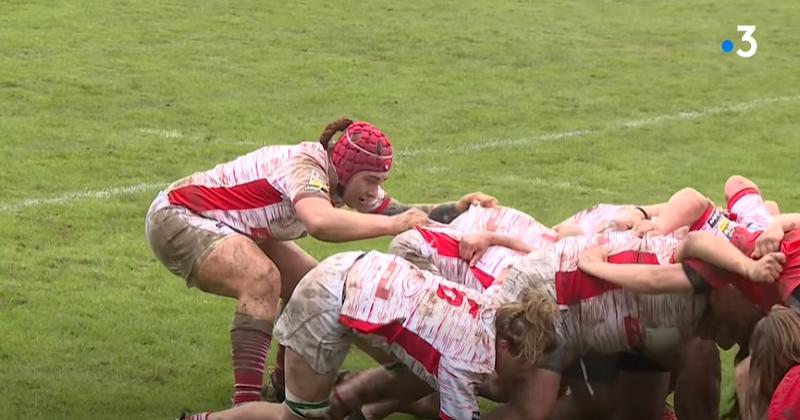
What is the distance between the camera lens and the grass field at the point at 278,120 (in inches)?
285

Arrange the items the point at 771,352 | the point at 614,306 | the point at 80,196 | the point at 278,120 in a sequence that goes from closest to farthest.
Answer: the point at 771,352, the point at 614,306, the point at 80,196, the point at 278,120

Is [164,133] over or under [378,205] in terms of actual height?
under

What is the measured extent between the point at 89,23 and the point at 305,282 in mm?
11971

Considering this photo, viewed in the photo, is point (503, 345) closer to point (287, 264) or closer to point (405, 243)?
point (405, 243)

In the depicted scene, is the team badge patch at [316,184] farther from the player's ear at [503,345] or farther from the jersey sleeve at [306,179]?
the player's ear at [503,345]

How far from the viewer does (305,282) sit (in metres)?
5.30

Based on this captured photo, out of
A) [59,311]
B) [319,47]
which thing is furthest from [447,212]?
[319,47]

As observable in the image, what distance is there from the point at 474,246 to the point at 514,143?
22.7 ft

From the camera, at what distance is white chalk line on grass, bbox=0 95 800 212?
32.9 feet

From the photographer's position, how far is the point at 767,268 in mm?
4984

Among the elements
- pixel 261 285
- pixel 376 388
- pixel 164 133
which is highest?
pixel 261 285

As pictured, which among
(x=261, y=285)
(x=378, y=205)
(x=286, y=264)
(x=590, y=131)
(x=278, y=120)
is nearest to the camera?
(x=261, y=285)

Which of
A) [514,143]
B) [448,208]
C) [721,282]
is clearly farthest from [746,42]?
[721,282]

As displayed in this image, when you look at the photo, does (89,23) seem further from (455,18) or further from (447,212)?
(447,212)
